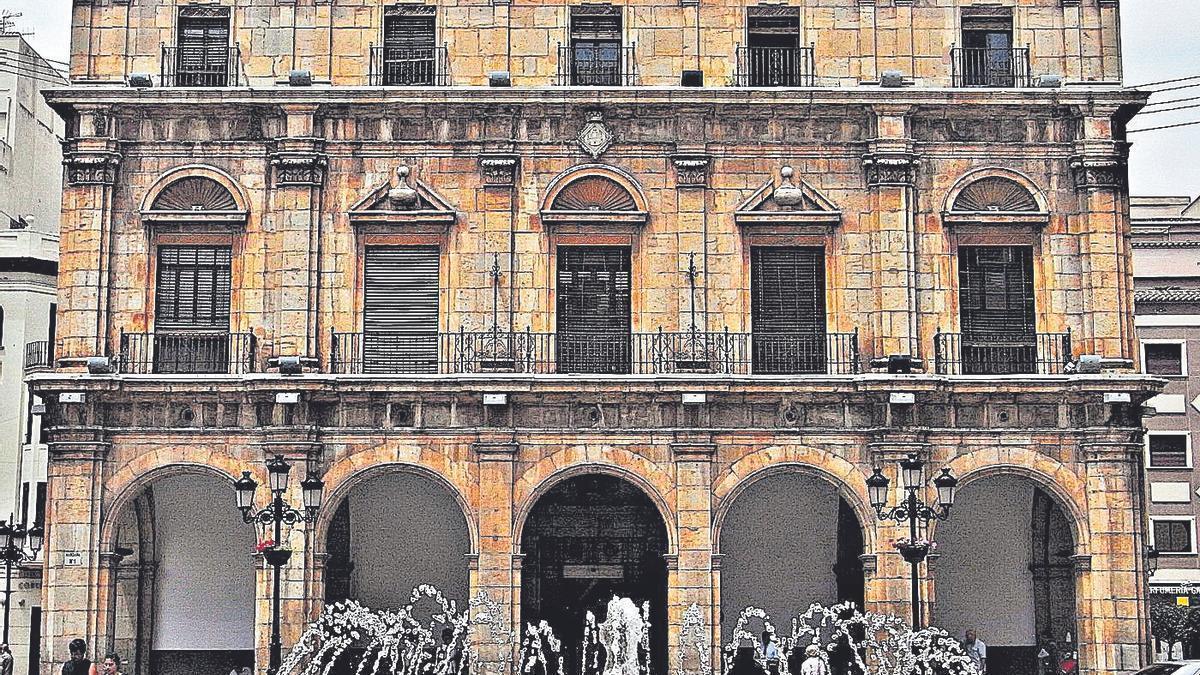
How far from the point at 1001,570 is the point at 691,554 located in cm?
694

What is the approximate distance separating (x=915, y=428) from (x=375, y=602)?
35.0ft

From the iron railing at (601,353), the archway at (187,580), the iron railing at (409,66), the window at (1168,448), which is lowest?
the archway at (187,580)

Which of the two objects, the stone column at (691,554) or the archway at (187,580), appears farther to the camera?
the archway at (187,580)

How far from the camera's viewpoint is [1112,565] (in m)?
29.8

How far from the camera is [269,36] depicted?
103 feet

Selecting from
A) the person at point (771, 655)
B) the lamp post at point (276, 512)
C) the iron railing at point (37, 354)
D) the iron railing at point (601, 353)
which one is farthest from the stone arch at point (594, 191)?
the iron railing at point (37, 354)

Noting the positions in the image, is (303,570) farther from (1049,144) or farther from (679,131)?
(1049,144)

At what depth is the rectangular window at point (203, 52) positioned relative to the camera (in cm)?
3131

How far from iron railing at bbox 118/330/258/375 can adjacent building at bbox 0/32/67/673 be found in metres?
7.43

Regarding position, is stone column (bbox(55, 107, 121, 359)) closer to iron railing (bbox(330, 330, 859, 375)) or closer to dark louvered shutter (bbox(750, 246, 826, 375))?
iron railing (bbox(330, 330, 859, 375))

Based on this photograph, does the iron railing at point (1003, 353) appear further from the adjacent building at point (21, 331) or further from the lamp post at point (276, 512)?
the adjacent building at point (21, 331)

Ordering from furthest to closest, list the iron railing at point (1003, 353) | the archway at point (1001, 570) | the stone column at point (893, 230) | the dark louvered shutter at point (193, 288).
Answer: the archway at point (1001, 570) → the dark louvered shutter at point (193, 288) → the iron railing at point (1003, 353) → the stone column at point (893, 230)

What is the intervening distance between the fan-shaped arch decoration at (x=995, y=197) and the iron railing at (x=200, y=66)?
13118 millimetres

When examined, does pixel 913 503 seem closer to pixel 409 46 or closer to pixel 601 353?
pixel 601 353
